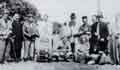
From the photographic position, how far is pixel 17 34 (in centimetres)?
540

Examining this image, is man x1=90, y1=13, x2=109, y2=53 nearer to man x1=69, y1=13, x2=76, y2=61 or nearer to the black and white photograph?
the black and white photograph

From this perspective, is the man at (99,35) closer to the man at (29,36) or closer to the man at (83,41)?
the man at (83,41)

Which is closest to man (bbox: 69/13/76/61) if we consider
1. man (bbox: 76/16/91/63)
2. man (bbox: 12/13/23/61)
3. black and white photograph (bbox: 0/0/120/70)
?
black and white photograph (bbox: 0/0/120/70)

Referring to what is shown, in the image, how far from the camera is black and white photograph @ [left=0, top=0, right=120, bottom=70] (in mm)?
5207

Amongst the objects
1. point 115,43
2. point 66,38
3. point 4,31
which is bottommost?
point 115,43

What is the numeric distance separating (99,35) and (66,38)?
2.41 feet

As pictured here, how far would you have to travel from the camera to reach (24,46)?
17.6ft

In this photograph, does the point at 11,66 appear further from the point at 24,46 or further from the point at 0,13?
the point at 0,13

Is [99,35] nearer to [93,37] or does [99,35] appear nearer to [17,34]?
[93,37]

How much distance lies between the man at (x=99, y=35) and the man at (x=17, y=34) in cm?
161

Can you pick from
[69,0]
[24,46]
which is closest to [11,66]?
[24,46]

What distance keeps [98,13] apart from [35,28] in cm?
144

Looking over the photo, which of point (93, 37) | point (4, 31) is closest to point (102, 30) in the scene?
point (93, 37)

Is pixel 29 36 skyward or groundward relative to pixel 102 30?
groundward
